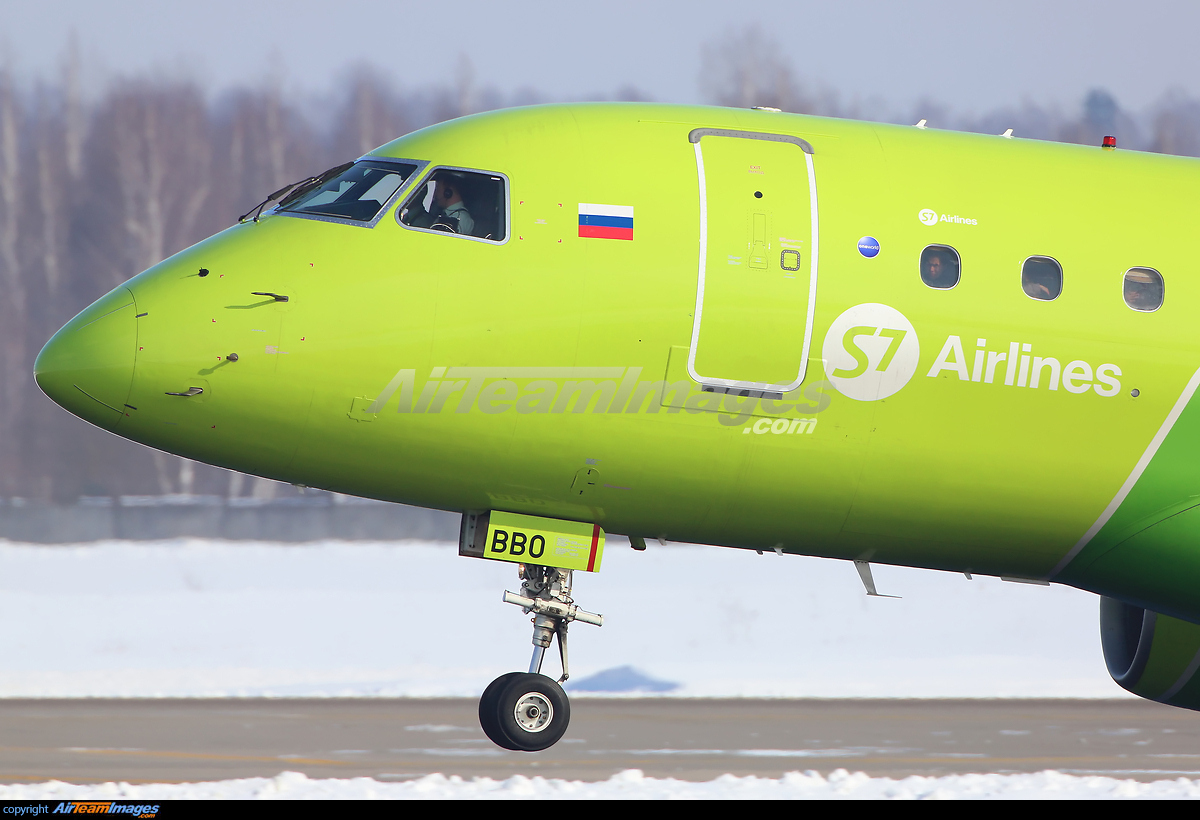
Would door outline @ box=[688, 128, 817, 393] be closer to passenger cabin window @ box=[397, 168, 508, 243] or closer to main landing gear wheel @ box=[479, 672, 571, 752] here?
passenger cabin window @ box=[397, 168, 508, 243]

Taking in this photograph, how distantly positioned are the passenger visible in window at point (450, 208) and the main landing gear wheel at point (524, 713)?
3.46 meters

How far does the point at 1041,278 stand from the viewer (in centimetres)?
1127

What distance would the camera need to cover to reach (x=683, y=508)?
1121cm

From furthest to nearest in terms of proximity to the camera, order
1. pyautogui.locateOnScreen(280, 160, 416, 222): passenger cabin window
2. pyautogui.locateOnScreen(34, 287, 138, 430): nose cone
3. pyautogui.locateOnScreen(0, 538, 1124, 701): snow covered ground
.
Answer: pyautogui.locateOnScreen(0, 538, 1124, 701): snow covered ground, pyautogui.locateOnScreen(280, 160, 416, 222): passenger cabin window, pyautogui.locateOnScreen(34, 287, 138, 430): nose cone

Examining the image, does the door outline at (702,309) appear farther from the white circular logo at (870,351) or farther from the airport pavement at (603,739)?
the airport pavement at (603,739)

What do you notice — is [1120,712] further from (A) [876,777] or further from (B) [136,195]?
(B) [136,195]

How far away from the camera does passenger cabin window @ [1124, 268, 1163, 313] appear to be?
11.4 meters

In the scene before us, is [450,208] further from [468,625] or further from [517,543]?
[468,625]

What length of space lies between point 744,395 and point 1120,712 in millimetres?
12291

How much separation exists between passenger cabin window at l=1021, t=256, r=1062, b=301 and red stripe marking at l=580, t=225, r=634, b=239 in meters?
3.15

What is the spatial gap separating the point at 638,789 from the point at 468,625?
12.5 m

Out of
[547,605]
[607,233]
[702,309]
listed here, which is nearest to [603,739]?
[547,605]

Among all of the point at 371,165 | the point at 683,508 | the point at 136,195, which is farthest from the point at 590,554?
the point at 136,195

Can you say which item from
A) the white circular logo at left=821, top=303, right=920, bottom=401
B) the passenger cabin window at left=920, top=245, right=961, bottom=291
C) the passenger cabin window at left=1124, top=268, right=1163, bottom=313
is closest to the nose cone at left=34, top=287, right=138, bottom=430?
the white circular logo at left=821, top=303, right=920, bottom=401
